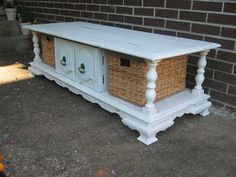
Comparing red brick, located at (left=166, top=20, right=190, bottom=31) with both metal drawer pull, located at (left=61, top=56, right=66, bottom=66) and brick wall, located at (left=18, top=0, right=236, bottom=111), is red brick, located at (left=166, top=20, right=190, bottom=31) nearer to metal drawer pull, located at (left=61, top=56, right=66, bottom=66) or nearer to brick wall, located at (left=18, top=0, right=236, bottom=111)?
brick wall, located at (left=18, top=0, right=236, bottom=111)

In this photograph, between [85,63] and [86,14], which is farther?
[86,14]

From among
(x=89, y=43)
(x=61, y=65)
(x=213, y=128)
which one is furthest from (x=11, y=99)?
(x=213, y=128)

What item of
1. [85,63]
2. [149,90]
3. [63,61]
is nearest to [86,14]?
[63,61]

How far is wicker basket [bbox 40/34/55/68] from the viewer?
3073mm

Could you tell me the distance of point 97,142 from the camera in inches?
80.4

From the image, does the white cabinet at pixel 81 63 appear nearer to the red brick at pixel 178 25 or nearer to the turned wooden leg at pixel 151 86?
the turned wooden leg at pixel 151 86

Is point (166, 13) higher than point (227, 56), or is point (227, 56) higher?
point (166, 13)

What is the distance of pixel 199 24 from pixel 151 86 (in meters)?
0.92

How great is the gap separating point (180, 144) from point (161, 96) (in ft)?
1.41

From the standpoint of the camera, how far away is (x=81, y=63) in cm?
258

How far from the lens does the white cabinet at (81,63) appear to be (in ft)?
7.90

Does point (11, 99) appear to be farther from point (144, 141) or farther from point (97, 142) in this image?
point (144, 141)

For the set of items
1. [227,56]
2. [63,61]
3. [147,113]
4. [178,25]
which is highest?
[178,25]

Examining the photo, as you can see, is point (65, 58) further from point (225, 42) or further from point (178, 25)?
point (225, 42)
